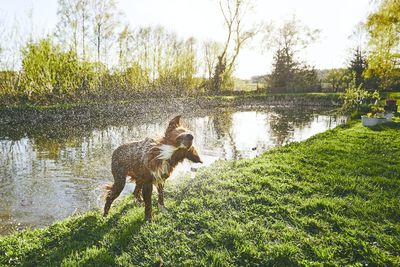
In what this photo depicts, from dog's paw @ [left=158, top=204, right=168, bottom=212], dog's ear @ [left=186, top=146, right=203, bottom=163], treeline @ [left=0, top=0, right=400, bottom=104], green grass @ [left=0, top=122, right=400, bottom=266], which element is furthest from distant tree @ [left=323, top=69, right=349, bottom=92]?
dog's ear @ [left=186, top=146, right=203, bottom=163]

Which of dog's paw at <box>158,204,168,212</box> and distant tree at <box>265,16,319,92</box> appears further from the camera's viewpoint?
distant tree at <box>265,16,319,92</box>

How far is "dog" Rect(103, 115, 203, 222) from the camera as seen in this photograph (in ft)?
11.3

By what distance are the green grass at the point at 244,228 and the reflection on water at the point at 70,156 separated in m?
1.58

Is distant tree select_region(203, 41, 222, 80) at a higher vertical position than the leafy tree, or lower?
higher

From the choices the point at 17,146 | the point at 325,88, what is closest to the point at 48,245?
the point at 17,146

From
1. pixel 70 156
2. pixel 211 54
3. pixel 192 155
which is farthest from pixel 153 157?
pixel 211 54

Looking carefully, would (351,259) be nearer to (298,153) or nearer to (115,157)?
(115,157)

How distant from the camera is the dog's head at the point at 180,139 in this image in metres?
3.29

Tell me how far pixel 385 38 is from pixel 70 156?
84.6 ft

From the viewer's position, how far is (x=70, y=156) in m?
9.81

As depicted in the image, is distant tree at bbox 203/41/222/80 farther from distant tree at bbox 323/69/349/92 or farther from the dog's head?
the dog's head

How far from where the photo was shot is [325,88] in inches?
1770

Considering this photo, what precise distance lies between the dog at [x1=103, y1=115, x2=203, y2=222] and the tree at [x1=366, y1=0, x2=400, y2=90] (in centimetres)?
2522

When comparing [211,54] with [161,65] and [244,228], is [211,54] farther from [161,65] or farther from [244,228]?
[244,228]
